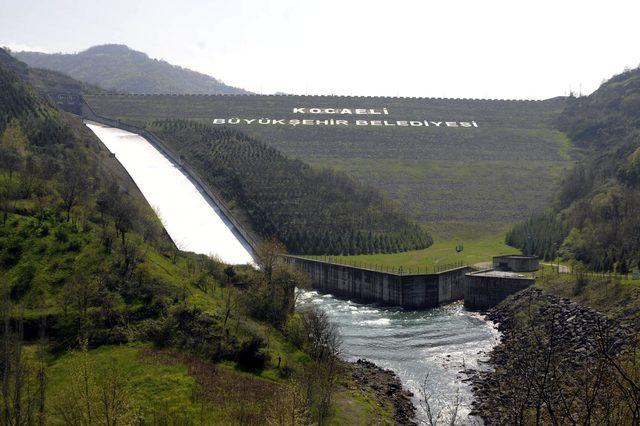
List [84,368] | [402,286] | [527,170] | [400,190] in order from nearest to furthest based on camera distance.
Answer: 1. [84,368]
2. [402,286]
3. [400,190]
4. [527,170]

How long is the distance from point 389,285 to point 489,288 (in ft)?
29.1

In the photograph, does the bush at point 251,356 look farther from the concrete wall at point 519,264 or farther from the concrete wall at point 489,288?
the concrete wall at point 519,264

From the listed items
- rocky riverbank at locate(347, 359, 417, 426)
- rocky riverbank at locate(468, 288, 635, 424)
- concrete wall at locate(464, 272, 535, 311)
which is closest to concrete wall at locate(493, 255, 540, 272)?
concrete wall at locate(464, 272, 535, 311)

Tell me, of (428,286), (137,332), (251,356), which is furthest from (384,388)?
(428,286)

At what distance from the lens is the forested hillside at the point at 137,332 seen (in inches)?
1043

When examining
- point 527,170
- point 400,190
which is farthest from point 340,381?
point 527,170

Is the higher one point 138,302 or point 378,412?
point 138,302

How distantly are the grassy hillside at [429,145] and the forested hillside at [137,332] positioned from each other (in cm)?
5111

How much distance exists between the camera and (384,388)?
3891 centimetres

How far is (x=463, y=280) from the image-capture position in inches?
2655

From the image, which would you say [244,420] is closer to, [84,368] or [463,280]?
[84,368]

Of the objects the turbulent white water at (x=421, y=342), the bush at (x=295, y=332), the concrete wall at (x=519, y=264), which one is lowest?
the turbulent white water at (x=421, y=342)

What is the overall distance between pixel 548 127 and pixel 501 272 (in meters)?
76.2

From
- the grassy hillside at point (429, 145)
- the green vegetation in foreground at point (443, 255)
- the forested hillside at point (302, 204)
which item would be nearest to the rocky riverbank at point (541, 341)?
the green vegetation in foreground at point (443, 255)
